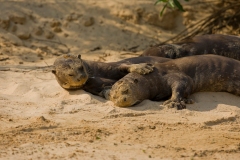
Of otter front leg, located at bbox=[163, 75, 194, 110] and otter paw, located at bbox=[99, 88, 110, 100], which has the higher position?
otter front leg, located at bbox=[163, 75, 194, 110]

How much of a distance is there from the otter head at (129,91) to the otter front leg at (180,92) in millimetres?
346

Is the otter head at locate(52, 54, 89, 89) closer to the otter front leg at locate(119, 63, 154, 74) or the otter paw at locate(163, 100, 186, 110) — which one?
the otter front leg at locate(119, 63, 154, 74)

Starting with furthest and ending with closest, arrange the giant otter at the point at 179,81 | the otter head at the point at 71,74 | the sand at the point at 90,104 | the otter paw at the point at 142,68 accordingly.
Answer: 1. the otter paw at the point at 142,68
2. the otter head at the point at 71,74
3. the giant otter at the point at 179,81
4. the sand at the point at 90,104

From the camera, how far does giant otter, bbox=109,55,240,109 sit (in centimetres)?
780

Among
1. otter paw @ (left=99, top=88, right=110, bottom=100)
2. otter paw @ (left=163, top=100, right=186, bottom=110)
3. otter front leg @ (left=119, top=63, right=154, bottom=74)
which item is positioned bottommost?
otter paw @ (left=99, top=88, right=110, bottom=100)

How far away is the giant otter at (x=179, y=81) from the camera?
25.6ft

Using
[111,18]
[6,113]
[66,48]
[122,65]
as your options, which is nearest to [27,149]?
[6,113]

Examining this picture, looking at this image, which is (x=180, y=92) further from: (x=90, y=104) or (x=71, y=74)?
(x=71, y=74)

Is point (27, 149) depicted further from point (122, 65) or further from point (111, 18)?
point (111, 18)

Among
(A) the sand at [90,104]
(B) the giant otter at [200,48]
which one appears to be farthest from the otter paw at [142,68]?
(B) the giant otter at [200,48]

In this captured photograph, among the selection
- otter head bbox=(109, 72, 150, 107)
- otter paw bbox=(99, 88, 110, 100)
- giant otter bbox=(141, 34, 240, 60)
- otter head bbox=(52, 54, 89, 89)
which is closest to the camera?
otter head bbox=(109, 72, 150, 107)

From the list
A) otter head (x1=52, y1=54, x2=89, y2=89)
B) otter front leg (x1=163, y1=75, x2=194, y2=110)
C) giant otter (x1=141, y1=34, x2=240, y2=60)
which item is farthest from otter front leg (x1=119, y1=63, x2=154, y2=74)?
giant otter (x1=141, y1=34, x2=240, y2=60)

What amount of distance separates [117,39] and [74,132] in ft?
15.9

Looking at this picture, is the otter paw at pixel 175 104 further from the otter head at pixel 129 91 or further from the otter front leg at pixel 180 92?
the otter head at pixel 129 91
